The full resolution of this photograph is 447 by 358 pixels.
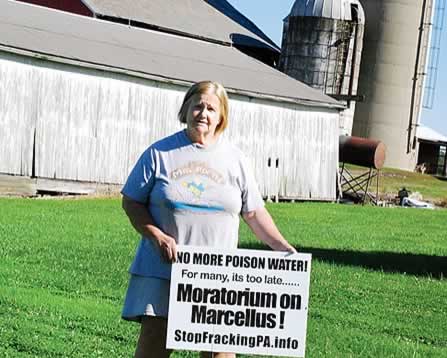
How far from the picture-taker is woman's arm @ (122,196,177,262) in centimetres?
579

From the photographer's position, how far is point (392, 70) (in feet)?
193

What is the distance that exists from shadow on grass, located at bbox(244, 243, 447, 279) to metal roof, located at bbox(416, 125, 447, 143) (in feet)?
172

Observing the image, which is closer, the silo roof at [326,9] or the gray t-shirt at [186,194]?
the gray t-shirt at [186,194]

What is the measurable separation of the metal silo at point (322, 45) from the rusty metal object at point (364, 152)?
672 centimetres

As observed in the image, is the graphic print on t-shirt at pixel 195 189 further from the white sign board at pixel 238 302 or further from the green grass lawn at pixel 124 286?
the green grass lawn at pixel 124 286

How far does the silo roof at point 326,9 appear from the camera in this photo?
53.9 meters

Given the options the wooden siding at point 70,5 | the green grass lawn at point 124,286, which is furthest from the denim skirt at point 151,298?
the wooden siding at point 70,5

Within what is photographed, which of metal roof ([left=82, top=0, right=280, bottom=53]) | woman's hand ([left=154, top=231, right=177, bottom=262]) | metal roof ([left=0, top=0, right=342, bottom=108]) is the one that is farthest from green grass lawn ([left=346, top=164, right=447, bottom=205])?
woman's hand ([left=154, top=231, right=177, bottom=262])

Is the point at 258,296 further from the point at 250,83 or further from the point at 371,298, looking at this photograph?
the point at 250,83

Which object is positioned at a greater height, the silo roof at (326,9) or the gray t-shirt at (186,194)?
the silo roof at (326,9)

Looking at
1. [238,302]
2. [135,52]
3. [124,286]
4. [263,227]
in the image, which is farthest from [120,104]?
[238,302]

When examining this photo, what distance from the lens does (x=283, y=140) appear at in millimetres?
36688

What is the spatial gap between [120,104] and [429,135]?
4490 centimetres

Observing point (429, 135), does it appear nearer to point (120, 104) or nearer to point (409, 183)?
point (409, 183)
